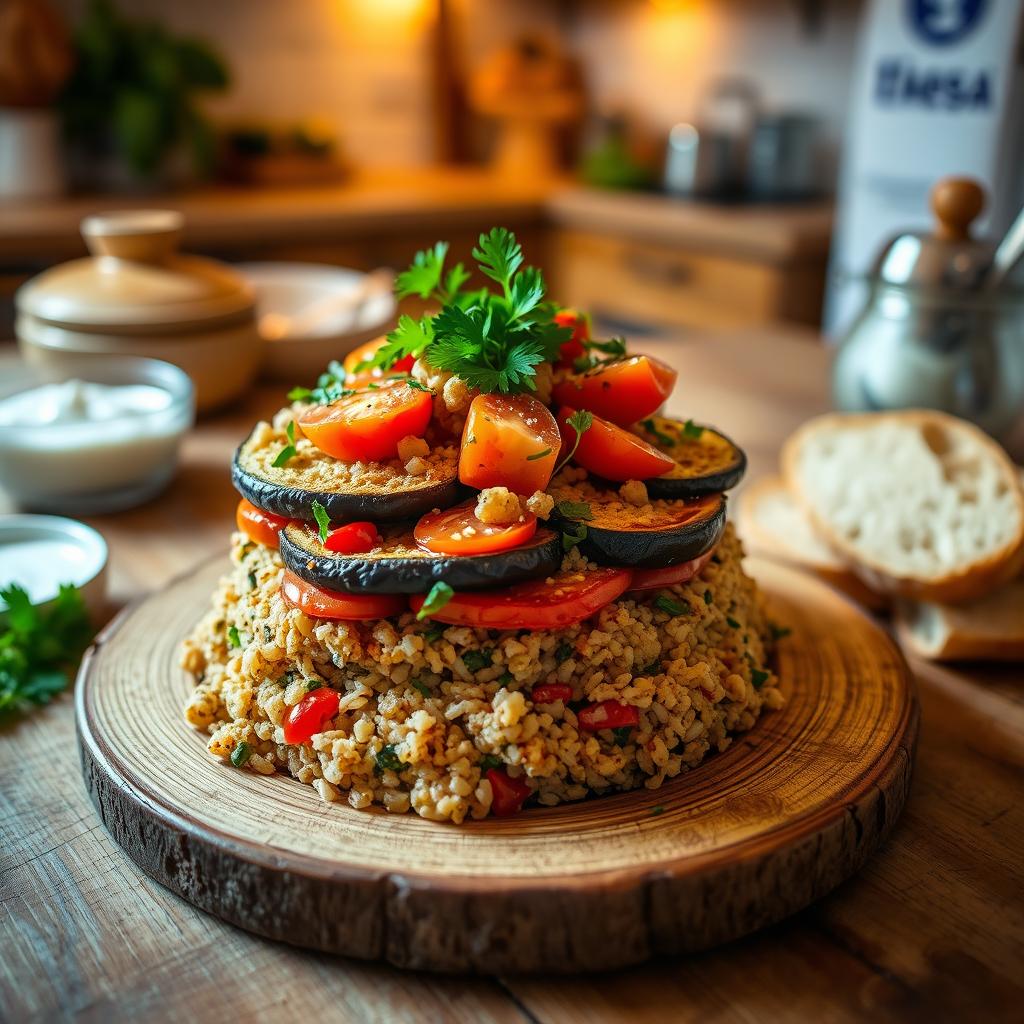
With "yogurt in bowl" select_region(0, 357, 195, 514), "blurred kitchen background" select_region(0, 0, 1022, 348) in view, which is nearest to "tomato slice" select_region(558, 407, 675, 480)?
"yogurt in bowl" select_region(0, 357, 195, 514)

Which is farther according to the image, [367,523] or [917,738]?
[917,738]

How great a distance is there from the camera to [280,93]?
6629mm

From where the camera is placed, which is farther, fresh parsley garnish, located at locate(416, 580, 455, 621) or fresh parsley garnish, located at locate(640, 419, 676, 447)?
fresh parsley garnish, located at locate(640, 419, 676, 447)

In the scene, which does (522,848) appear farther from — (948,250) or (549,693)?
(948,250)

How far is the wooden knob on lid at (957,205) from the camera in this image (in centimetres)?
243

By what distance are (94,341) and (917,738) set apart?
219cm

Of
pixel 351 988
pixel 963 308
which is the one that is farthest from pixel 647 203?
pixel 351 988

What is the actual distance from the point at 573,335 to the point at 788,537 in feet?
2.79

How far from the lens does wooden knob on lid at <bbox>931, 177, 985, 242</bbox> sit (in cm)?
243

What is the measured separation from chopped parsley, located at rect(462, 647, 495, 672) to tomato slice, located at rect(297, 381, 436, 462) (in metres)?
0.30

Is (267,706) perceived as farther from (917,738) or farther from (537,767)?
(917,738)

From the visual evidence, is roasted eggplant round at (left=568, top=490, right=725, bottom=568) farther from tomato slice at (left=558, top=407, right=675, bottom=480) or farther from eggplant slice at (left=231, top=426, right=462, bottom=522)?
eggplant slice at (left=231, top=426, right=462, bottom=522)

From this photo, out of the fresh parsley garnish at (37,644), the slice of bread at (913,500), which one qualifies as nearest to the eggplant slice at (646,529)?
the slice of bread at (913,500)

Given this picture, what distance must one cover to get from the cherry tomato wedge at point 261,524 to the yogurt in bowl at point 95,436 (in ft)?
2.95
